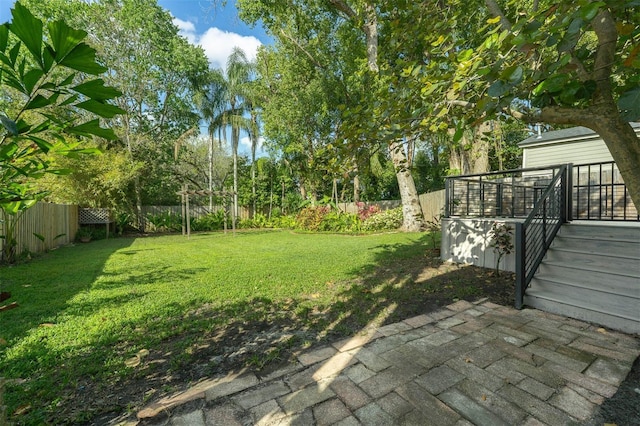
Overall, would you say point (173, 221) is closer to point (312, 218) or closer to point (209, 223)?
point (209, 223)

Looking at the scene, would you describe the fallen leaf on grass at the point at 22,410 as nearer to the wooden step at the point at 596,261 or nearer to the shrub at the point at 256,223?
the wooden step at the point at 596,261

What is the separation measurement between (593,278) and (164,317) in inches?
203

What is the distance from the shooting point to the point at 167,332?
10.1ft

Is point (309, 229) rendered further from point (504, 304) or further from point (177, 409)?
point (177, 409)

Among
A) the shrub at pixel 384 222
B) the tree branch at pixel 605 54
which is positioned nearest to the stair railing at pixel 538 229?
the tree branch at pixel 605 54

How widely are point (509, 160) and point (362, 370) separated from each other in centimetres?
2302

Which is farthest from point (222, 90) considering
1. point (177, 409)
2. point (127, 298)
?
point (177, 409)

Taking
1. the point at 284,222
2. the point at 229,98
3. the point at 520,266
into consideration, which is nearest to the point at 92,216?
the point at 284,222

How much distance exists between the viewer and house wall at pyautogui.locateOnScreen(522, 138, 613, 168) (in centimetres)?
938

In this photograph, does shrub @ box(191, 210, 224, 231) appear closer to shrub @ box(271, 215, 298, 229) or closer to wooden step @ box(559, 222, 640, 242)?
shrub @ box(271, 215, 298, 229)

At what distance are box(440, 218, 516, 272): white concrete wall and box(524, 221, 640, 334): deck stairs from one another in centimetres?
100

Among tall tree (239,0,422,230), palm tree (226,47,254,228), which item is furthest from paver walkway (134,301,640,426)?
palm tree (226,47,254,228)

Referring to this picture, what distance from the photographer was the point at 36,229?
7730mm

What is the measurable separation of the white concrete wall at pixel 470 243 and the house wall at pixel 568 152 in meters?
6.89
